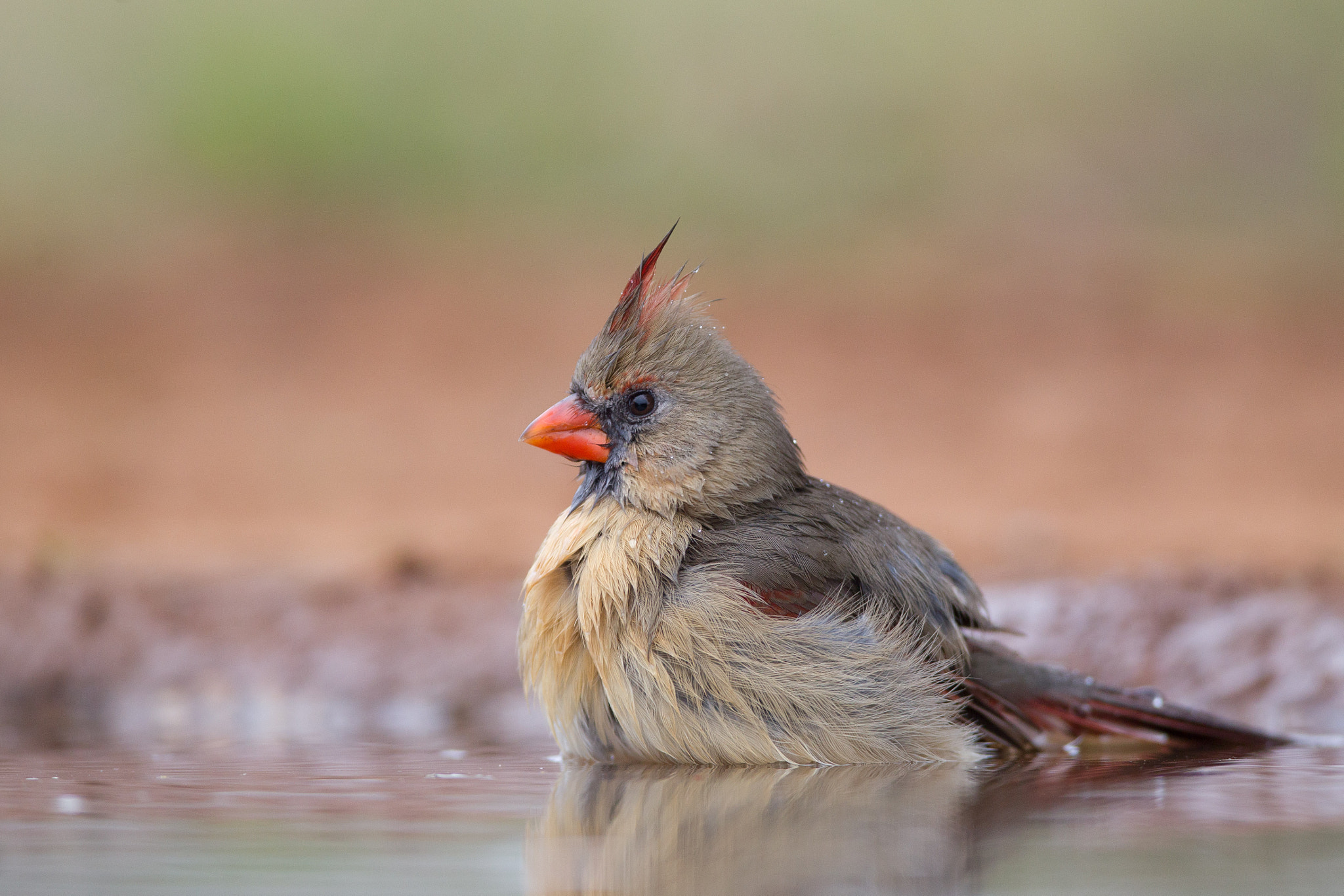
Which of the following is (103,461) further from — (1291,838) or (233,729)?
(1291,838)

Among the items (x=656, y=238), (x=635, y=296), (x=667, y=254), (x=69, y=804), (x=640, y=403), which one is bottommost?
(x=69, y=804)

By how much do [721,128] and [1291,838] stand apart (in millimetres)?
12551

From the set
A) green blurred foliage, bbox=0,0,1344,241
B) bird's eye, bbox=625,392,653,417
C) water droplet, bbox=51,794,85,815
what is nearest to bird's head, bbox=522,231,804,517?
bird's eye, bbox=625,392,653,417

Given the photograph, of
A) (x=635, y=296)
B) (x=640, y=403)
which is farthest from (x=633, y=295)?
(x=640, y=403)

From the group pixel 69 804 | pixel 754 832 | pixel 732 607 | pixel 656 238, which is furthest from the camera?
pixel 656 238

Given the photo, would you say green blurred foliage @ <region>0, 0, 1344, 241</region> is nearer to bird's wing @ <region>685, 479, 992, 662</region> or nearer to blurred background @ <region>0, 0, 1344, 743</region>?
blurred background @ <region>0, 0, 1344, 743</region>

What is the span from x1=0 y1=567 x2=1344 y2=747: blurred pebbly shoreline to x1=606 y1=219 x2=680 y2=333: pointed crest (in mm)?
1374

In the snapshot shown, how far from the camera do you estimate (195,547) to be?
8.83 metres

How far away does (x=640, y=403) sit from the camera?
4367 millimetres

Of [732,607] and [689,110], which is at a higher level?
[689,110]

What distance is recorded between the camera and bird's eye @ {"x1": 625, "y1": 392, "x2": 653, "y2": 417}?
4355mm

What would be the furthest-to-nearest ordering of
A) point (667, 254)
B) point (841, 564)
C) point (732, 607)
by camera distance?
point (667, 254) → point (841, 564) → point (732, 607)

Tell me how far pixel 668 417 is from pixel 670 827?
1666 mm

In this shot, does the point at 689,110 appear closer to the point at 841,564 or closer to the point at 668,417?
the point at 668,417
